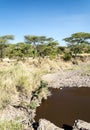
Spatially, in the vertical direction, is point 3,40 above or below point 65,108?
above

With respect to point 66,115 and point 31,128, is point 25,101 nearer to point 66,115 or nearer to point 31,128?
point 66,115

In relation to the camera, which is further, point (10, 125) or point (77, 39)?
point (77, 39)

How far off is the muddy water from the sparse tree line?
21.3m

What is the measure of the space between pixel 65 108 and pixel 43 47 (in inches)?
1223

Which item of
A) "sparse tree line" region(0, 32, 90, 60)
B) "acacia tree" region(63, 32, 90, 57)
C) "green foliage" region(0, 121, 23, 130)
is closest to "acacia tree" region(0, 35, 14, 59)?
"sparse tree line" region(0, 32, 90, 60)

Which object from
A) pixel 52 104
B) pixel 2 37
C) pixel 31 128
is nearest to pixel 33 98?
pixel 52 104

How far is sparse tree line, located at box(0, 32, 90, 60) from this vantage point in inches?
1533

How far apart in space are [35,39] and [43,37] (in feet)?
5.52

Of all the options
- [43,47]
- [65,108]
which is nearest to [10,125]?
[65,108]

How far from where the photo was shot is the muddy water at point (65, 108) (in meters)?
11.1

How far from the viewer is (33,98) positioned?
1312cm

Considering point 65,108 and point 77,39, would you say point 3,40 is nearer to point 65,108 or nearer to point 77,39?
point 77,39

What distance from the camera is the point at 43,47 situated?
142 ft

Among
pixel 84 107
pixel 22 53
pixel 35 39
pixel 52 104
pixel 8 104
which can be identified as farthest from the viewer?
pixel 35 39
